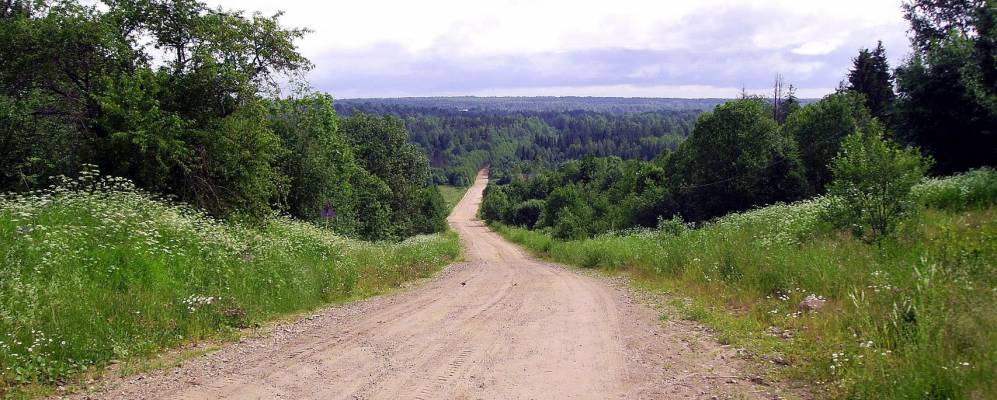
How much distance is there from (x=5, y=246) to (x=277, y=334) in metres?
3.68

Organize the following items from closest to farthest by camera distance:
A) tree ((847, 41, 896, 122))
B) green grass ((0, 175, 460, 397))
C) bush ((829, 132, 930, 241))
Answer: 1. green grass ((0, 175, 460, 397))
2. bush ((829, 132, 930, 241))
3. tree ((847, 41, 896, 122))

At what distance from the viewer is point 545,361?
655 centimetres

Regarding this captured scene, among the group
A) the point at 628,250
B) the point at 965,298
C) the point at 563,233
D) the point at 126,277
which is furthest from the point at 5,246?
the point at 563,233

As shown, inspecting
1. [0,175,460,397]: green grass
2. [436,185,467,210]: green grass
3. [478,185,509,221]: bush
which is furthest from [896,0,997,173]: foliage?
[436,185,467,210]: green grass

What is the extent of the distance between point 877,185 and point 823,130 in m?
34.2

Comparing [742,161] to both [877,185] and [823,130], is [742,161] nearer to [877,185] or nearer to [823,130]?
[823,130]

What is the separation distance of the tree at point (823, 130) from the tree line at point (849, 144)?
73 mm

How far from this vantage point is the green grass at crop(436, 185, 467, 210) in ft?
463

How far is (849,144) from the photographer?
11.4 metres

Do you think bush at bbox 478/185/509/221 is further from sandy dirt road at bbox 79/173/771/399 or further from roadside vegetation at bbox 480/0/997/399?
sandy dirt road at bbox 79/173/771/399

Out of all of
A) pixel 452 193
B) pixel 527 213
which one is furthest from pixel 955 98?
pixel 452 193

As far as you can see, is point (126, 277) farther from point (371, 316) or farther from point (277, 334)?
point (371, 316)

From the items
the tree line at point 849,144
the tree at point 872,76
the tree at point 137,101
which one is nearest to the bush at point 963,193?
the tree line at point 849,144

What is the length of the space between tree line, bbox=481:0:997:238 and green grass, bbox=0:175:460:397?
10.4 meters
